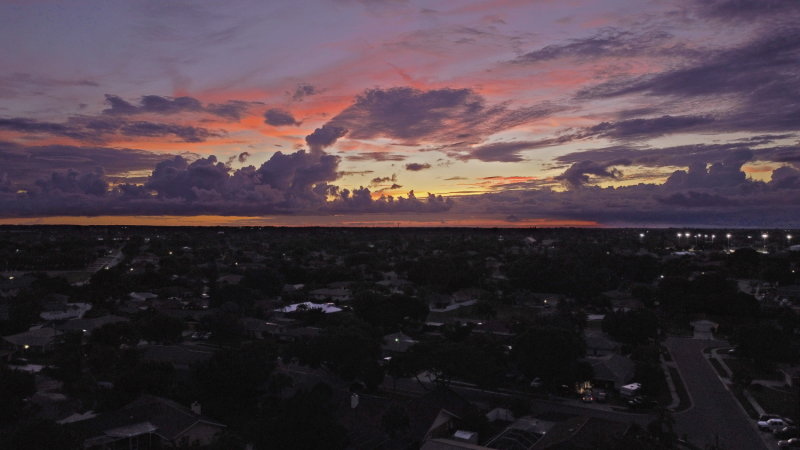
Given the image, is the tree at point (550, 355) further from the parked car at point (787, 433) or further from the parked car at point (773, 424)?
the parked car at point (787, 433)

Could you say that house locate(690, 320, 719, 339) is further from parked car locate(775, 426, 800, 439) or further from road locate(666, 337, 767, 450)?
parked car locate(775, 426, 800, 439)

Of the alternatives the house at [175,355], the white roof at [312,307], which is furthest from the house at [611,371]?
the white roof at [312,307]

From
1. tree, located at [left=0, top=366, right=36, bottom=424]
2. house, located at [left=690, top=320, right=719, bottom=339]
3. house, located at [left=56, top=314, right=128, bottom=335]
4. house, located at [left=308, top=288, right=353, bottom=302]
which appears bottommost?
house, located at [left=690, top=320, right=719, bottom=339]

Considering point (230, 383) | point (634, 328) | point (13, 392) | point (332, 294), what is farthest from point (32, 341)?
point (634, 328)

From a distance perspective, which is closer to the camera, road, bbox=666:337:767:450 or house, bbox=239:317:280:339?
road, bbox=666:337:767:450

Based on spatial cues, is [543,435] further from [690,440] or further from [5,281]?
[5,281]

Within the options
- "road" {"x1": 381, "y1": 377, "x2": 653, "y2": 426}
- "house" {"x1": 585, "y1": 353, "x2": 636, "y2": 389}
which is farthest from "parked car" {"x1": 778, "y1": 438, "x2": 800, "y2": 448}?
"house" {"x1": 585, "y1": 353, "x2": 636, "y2": 389}

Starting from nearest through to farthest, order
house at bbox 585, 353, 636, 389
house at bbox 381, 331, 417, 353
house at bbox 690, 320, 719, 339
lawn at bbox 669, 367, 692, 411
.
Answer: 1. lawn at bbox 669, 367, 692, 411
2. house at bbox 585, 353, 636, 389
3. house at bbox 381, 331, 417, 353
4. house at bbox 690, 320, 719, 339
